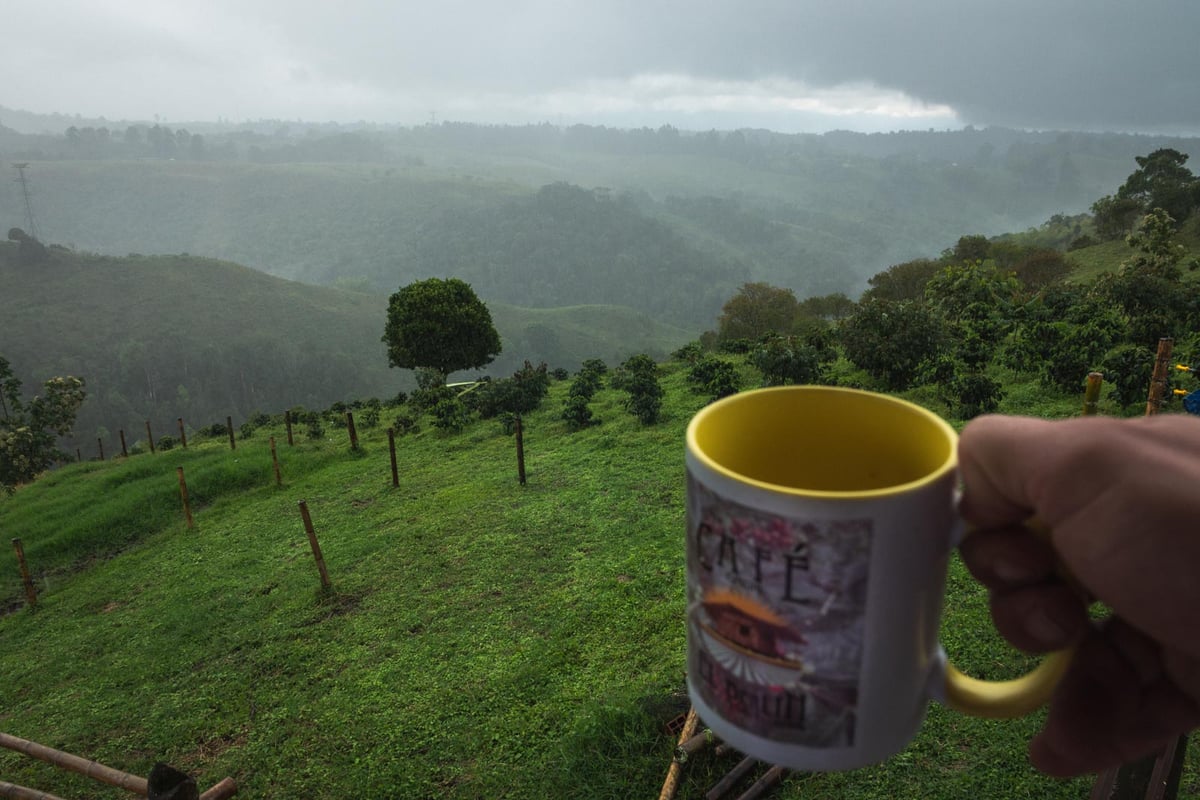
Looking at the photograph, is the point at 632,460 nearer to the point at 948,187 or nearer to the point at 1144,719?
the point at 1144,719

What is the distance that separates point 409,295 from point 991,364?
16974 millimetres

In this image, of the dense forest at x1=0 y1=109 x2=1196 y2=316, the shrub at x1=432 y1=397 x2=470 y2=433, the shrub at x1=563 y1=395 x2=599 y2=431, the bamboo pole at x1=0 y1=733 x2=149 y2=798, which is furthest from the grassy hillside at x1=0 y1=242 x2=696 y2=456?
the bamboo pole at x1=0 y1=733 x2=149 y2=798

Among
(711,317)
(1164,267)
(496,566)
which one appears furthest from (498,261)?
(496,566)

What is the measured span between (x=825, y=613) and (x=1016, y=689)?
16.9 inches

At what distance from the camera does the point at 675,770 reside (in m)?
3.88

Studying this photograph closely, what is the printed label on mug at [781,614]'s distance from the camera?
1.05m

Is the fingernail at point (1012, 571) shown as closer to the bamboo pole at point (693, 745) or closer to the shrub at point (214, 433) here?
the bamboo pole at point (693, 745)

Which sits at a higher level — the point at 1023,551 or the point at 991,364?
the point at 1023,551

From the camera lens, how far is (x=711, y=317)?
346 feet

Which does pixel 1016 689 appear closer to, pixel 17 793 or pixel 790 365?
pixel 17 793

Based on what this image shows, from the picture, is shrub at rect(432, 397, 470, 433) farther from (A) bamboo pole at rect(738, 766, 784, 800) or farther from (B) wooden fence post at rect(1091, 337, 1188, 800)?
(B) wooden fence post at rect(1091, 337, 1188, 800)

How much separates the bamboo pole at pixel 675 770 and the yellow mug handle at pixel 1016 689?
2.67 metres

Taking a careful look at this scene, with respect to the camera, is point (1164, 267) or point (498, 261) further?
point (498, 261)

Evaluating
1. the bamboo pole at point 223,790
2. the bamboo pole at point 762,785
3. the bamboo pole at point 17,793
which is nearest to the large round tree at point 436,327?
the bamboo pole at point 17,793
